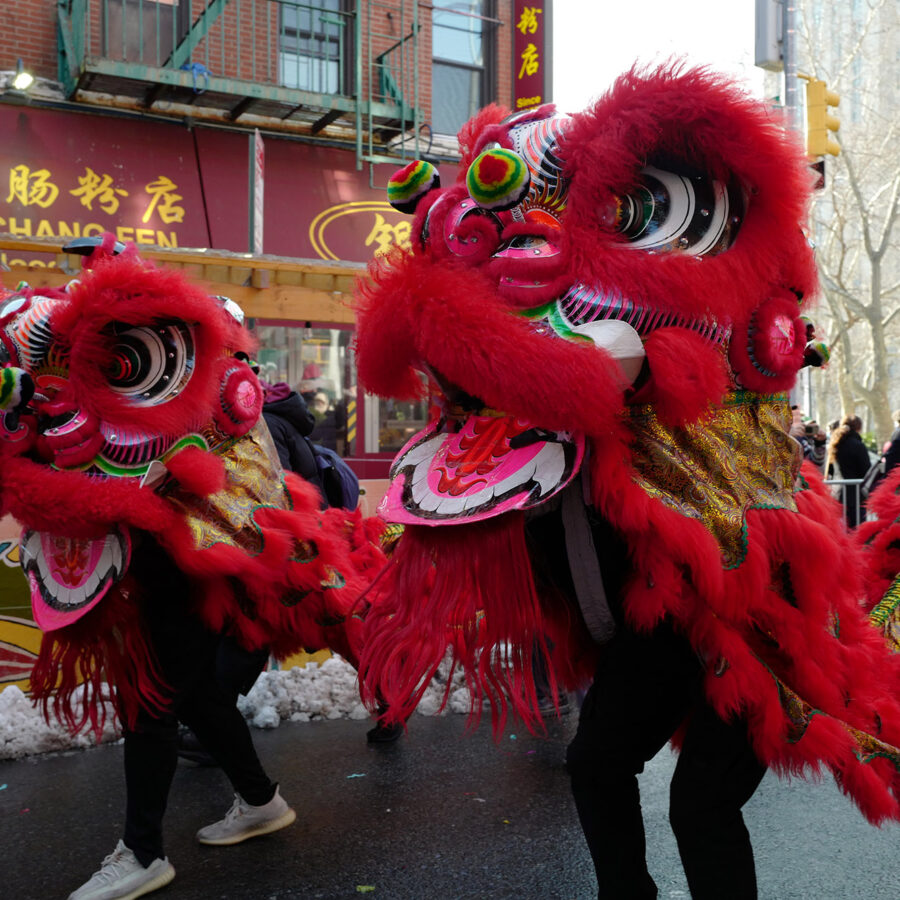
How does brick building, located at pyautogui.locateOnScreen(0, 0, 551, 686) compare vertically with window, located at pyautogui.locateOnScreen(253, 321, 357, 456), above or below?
above

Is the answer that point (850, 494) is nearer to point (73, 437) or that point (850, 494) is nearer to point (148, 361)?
point (148, 361)

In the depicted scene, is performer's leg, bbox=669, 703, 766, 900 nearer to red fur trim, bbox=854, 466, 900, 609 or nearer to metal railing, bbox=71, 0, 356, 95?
red fur trim, bbox=854, 466, 900, 609

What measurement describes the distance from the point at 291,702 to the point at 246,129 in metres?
6.84

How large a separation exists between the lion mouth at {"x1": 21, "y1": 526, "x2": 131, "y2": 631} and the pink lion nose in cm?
22

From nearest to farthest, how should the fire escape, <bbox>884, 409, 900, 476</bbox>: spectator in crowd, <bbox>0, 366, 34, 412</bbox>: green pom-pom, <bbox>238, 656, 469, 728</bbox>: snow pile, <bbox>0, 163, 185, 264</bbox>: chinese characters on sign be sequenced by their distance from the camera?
<bbox>0, 366, 34, 412</bbox>: green pom-pom
<bbox>238, 656, 469, 728</bbox>: snow pile
<bbox>884, 409, 900, 476</bbox>: spectator in crowd
<bbox>0, 163, 185, 264</bbox>: chinese characters on sign
the fire escape

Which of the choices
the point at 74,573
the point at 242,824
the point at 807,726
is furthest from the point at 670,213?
the point at 242,824

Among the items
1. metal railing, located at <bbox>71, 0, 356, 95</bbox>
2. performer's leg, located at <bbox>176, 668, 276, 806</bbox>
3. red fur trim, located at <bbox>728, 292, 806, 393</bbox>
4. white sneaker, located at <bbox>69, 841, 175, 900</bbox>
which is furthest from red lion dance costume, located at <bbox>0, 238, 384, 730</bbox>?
metal railing, located at <bbox>71, 0, 356, 95</bbox>

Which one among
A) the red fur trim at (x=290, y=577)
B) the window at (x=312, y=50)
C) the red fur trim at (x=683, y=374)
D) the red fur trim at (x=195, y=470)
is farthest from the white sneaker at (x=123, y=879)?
the window at (x=312, y=50)

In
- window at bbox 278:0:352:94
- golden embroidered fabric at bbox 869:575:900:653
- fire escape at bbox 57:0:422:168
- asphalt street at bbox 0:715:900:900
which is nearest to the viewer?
golden embroidered fabric at bbox 869:575:900:653

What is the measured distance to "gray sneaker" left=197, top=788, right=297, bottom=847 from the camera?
3.35 m

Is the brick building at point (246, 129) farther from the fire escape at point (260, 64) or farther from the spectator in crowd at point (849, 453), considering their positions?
the spectator in crowd at point (849, 453)

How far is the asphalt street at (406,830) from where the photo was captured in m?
3.05

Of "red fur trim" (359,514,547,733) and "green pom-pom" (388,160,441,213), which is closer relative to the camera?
"red fur trim" (359,514,547,733)

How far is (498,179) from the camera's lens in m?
1.83
